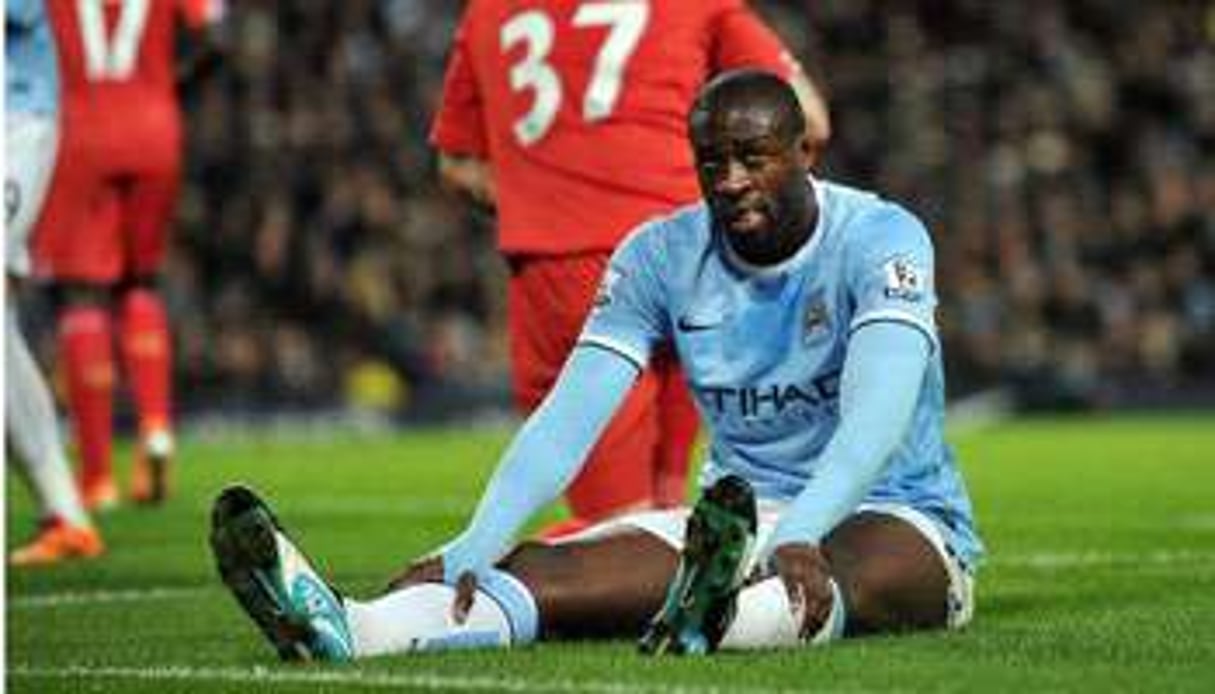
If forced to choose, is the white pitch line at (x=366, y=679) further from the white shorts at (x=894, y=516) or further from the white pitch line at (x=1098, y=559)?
the white pitch line at (x=1098, y=559)

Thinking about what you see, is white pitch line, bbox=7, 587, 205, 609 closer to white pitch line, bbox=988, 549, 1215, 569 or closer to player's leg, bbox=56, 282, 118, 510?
white pitch line, bbox=988, 549, 1215, 569

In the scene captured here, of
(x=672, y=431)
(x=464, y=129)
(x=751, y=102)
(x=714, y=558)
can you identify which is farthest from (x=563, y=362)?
(x=714, y=558)

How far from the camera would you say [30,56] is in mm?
10461

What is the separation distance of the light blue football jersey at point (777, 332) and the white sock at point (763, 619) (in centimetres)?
46

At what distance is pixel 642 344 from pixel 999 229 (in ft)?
64.9

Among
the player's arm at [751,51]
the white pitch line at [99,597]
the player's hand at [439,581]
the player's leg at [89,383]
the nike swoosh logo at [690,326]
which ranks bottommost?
the player's leg at [89,383]

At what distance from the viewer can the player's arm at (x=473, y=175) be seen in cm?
938

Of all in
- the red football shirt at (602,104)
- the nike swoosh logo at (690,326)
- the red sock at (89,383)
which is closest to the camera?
the nike swoosh logo at (690,326)

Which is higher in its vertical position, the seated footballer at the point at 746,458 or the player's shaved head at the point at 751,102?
the player's shaved head at the point at 751,102

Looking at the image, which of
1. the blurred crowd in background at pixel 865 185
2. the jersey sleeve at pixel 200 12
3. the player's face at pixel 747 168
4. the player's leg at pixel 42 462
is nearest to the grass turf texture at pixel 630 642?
the player's leg at pixel 42 462

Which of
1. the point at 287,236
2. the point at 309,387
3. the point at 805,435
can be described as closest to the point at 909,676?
the point at 805,435

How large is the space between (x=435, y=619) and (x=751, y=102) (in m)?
1.22

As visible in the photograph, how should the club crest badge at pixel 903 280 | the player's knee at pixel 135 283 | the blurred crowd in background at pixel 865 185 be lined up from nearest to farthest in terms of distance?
1. the club crest badge at pixel 903 280
2. the player's knee at pixel 135 283
3. the blurred crowd in background at pixel 865 185

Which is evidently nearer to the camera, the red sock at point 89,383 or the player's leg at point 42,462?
the player's leg at point 42,462
